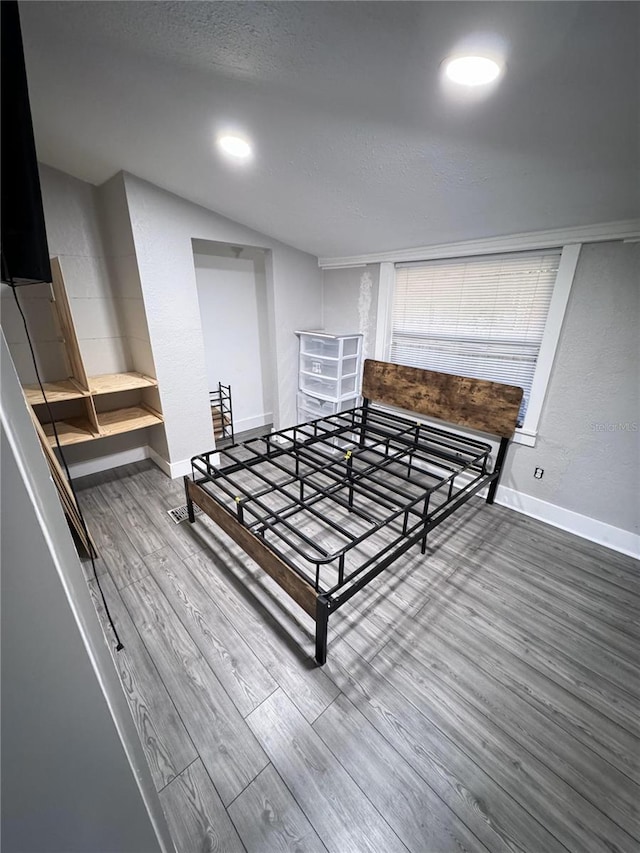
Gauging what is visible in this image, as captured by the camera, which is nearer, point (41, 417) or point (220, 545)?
point (220, 545)

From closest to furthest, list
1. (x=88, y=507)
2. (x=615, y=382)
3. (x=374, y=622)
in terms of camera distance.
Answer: (x=374, y=622) < (x=615, y=382) < (x=88, y=507)

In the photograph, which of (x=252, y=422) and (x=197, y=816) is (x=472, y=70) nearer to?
(x=197, y=816)

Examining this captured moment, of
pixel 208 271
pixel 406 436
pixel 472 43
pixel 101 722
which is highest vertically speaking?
pixel 472 43

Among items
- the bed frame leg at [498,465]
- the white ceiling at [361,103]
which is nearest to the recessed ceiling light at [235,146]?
the white ceiling at [361,103]

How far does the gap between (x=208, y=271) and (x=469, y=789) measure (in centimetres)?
416

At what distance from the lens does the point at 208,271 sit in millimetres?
3590

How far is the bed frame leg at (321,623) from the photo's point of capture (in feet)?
4.94

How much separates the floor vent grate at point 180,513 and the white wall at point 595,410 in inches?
102

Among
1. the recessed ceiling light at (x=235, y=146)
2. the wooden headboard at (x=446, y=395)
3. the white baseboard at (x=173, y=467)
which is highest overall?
the recessed ceiling light at (x=235, y=146)

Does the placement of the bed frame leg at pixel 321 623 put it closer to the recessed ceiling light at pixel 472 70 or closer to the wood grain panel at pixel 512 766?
the wood grain panel at pixel 512 766

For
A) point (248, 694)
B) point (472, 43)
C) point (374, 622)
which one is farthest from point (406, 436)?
point (472, 43)

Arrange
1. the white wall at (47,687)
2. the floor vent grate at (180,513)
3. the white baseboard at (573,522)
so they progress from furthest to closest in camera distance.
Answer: the floor vent grate at (180,513)
the white baseboard at (573,522)
the white wall at (47,687)

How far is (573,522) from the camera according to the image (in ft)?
8.29

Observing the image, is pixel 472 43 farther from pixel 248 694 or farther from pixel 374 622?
pixel 248 694
